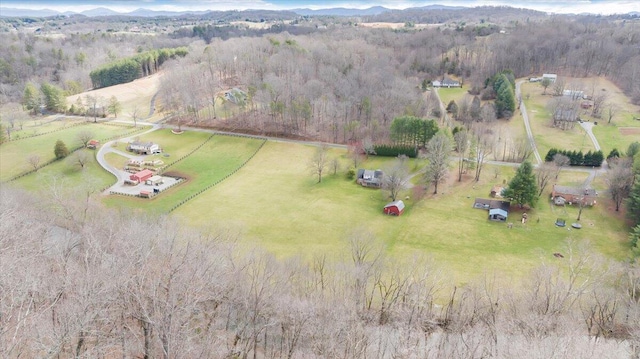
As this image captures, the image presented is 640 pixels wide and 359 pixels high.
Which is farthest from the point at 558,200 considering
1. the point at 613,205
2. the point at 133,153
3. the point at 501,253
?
the point at 133,153

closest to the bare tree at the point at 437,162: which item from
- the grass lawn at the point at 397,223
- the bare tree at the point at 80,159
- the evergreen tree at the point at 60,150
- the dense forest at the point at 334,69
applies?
the grass lawn at the point at 397,223

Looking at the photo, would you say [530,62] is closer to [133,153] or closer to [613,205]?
[613,205]

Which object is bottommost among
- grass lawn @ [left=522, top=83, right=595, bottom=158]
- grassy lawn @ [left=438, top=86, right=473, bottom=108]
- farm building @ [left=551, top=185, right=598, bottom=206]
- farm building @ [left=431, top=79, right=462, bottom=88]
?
farm building @ [left=551, top=185, right=598, bottom=206]

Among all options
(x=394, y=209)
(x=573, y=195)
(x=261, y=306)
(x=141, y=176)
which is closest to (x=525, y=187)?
(x=573, y=195)

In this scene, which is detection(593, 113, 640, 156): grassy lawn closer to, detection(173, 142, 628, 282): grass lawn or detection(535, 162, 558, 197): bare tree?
detection(173, 142, 628, 282): grass lawn

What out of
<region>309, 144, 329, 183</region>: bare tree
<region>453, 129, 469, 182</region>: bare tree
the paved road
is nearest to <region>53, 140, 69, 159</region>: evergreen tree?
<region>309, 144, 329, 183</region>: bare tree

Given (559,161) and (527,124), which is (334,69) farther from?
(559,161)

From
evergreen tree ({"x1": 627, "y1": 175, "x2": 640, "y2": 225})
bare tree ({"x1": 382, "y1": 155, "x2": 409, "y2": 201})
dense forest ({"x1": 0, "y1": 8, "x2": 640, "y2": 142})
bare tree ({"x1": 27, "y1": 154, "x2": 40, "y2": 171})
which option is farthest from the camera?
dense forest ({"x1": 0, "y1": 8, "x2": 640, "y2": 142})
